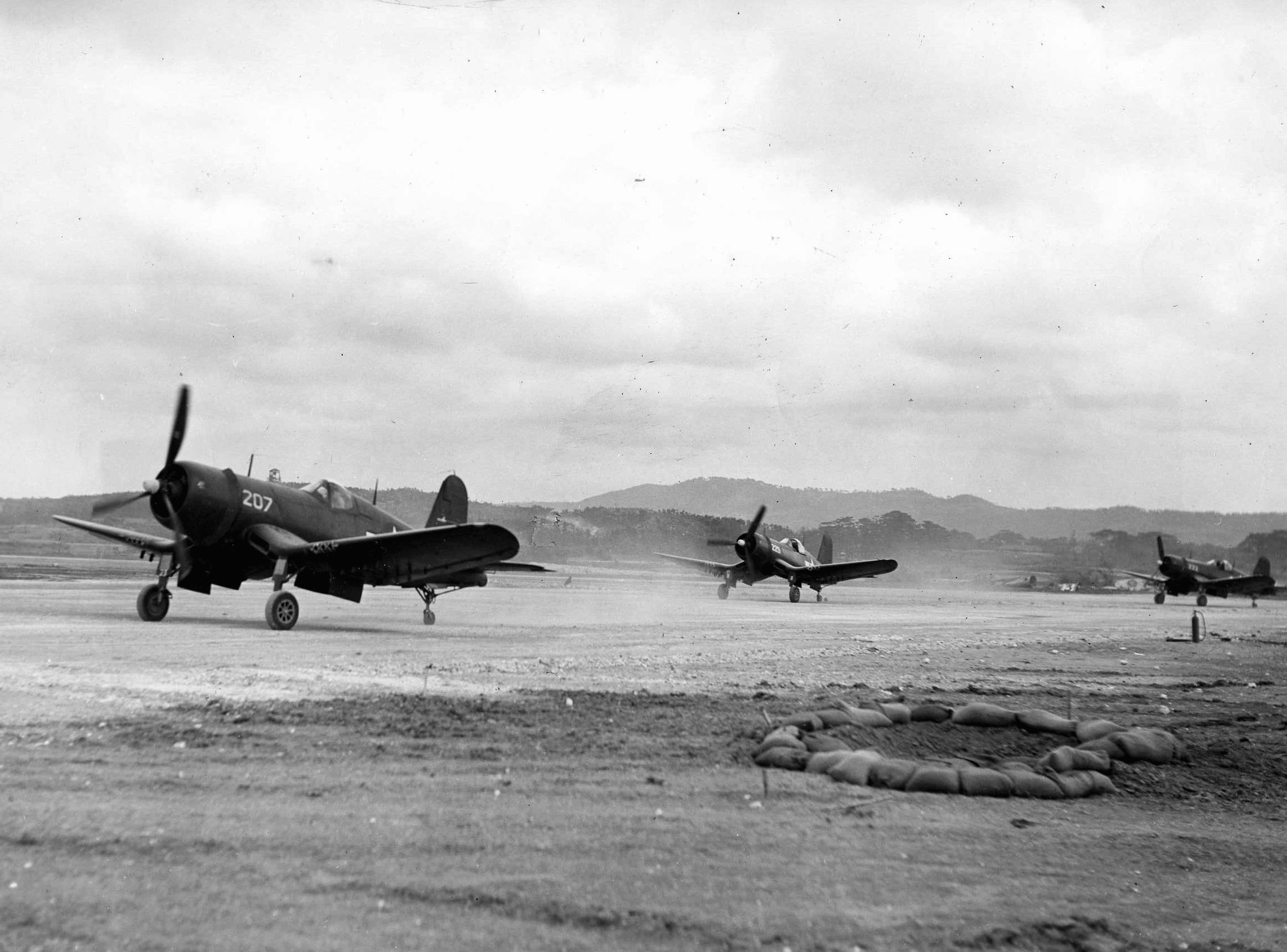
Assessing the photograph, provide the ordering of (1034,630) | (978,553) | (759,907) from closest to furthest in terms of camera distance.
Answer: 1. (759,907)
2. (1034,630)
3. (978,553)

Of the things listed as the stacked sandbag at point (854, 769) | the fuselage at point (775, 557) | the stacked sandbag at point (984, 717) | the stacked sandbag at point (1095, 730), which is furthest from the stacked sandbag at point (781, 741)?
the fuselage at point (775, 557)

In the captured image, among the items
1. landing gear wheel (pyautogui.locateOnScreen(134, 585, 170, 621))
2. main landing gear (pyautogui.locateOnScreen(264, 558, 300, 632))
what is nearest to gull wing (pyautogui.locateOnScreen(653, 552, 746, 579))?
main landing gear (pyautogui.locateOnScreen(264, 558, 300, 632))

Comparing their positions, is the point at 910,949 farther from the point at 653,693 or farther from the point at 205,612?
the point at 205,612

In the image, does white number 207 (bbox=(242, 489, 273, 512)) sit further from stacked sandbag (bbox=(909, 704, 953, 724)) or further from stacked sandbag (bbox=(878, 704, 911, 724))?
stacked sandbag (bbox=(909, 704, 953, 724))

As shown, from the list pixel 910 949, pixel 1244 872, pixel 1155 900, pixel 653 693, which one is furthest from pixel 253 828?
pixel 653 693

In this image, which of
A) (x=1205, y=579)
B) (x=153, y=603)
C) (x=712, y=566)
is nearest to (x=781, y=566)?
(x=712, y=566)

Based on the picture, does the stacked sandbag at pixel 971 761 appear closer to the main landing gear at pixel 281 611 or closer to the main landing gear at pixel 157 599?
the main landing gear at pixel 281 611
